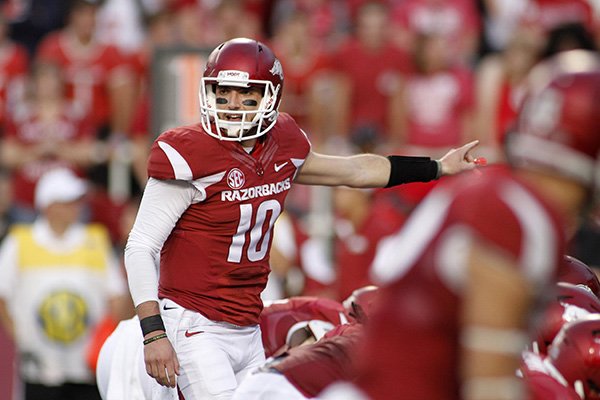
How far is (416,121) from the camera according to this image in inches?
384

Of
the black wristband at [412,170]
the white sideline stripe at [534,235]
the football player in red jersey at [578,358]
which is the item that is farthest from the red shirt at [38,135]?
the white sideline stripe at [534,235]

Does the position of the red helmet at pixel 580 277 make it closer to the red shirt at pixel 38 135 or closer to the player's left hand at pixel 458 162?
the player's left hand at pixel 458 162

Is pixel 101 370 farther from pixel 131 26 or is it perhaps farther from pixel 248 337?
pixel 131 26

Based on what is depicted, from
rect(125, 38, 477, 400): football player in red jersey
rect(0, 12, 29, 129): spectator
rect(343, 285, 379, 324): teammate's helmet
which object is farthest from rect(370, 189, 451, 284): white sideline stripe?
rect(0, 12, 29, 129): spectator

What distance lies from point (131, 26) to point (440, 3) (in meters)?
2.68

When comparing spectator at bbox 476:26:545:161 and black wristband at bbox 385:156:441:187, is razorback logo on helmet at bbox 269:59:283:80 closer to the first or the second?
black wristband at bbox 385:156:441:187

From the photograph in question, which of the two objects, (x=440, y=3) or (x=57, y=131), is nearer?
(x=57, y=131)

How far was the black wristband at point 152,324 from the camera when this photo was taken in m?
4.23

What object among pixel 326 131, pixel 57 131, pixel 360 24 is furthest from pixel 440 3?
pixel 57 131

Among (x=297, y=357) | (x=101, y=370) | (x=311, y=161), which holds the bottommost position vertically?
(x=101, y=370)

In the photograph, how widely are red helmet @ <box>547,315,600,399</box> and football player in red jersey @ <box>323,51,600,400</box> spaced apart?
186cm

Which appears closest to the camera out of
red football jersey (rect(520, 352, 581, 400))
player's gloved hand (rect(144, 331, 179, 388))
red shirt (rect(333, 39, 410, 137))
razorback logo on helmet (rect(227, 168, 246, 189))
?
red football jersey (rect(520, 352, 581, 400))

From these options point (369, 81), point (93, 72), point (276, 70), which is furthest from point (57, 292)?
point (276, 70)

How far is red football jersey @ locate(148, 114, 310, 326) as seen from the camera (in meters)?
4.38
